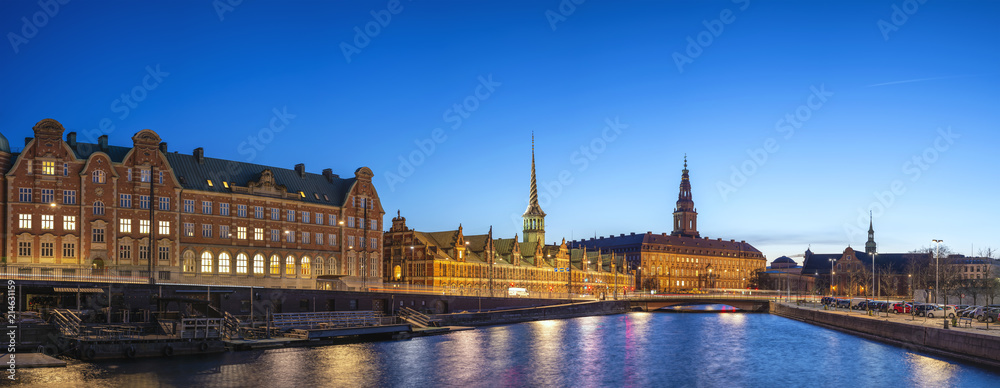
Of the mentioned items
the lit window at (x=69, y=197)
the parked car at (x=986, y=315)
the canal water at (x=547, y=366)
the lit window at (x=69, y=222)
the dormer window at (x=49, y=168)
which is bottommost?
the canal water at (x=547, y=366)

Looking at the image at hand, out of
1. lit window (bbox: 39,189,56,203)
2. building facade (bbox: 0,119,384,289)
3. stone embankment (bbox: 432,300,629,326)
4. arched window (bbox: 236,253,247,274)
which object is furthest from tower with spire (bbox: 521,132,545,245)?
lit window (bbox: 39,189,56,203)

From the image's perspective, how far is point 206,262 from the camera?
307 feet

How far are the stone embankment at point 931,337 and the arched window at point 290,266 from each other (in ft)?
215

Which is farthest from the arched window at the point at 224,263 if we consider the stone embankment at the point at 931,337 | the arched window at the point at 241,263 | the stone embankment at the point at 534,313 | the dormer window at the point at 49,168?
the stone embankment at the point at 931,337

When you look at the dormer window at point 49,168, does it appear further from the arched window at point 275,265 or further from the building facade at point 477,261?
the building facade at point 477,261

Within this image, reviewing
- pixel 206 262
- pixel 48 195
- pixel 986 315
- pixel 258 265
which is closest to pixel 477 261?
pixel 258 265

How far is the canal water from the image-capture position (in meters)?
49.1

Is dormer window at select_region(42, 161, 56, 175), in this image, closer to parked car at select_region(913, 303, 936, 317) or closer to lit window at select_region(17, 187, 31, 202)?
lit window at select_region(17, 187, 31, 202)

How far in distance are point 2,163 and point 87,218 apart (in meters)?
9.31

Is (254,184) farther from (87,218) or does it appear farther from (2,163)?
(2,163)

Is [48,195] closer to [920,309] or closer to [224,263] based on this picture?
[224,263]

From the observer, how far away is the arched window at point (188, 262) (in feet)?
301

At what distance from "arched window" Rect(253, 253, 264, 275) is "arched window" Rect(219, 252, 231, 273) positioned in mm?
3546

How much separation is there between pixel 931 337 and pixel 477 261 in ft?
330
